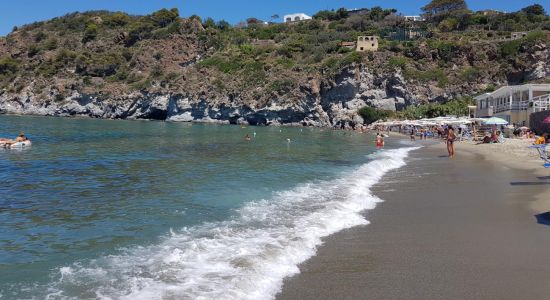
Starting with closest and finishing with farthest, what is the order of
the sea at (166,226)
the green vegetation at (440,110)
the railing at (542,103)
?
the sea at (166,226)
the railing at (542,103)
the green vegetation at (440,110)

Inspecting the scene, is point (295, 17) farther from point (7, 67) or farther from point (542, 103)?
point (542, 103)

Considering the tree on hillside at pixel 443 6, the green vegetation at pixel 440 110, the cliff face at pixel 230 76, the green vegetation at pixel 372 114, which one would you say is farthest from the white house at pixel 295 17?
the green vegetation at pixel 440 110

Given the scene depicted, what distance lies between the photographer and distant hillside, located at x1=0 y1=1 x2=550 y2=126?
7969 centimetres

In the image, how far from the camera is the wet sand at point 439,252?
5598 millimetres

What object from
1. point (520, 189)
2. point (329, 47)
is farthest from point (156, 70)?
point (520, 189)

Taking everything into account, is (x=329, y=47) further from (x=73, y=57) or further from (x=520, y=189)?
(x=520, y=189)

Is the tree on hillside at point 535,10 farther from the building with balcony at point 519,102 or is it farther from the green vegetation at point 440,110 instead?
the building with balcony at point 519,102

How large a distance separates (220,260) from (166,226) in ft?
8.61

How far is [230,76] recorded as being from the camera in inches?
3782

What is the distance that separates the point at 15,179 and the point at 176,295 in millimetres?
12803

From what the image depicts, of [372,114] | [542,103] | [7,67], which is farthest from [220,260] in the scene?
[7,67]

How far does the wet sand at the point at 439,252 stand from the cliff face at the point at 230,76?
67.7 meters

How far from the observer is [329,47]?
99.2m

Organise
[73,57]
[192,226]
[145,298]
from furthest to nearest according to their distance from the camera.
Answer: [73,57] < [192,226] < [145,298]
